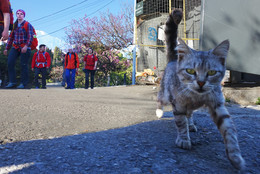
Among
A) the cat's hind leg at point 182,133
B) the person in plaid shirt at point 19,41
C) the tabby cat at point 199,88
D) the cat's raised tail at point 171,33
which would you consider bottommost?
the cat's hind leg at point 182,133

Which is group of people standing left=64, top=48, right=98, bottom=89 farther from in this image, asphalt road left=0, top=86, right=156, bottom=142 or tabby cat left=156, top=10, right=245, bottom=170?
tabby cat left=156, top=10, right=245, bottom=170

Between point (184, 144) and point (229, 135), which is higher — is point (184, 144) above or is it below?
below

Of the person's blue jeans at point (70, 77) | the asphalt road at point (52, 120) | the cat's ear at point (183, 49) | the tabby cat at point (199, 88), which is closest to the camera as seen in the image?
the tabby cat at point (199, 88)

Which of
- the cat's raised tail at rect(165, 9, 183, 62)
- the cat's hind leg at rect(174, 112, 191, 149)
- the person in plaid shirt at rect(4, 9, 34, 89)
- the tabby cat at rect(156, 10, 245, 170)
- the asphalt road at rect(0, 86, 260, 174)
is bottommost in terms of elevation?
the asphalt road at rect(0, 86, 260, 174)

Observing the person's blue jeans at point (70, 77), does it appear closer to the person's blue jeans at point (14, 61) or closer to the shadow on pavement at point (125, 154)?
the person's blue jeans at point (14, 61)

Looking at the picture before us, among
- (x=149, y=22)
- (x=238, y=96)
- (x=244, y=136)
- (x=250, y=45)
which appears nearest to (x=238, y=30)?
(x=250, y=45)

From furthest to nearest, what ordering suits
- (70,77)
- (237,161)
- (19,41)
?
(70,77)
(19,41)
(237,161)

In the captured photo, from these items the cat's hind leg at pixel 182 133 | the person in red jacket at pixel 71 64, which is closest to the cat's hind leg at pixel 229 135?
the cat's hind leg at pixel 182 133

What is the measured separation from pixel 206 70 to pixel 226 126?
0.55 meters

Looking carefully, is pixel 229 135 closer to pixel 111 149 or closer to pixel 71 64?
pixel 111 149

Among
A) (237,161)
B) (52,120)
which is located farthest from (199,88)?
(52,120)

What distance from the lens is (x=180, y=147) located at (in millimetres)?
2129

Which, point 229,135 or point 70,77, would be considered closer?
point 229,135

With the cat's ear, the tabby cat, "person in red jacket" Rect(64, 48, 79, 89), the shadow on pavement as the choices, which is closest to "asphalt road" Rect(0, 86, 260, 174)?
the shadow on pavement
